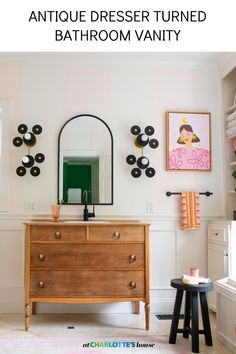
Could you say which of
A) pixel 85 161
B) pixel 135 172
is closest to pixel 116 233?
pixel 135 172

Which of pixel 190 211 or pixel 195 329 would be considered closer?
pixel 195 329

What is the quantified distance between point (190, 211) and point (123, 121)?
1.16m

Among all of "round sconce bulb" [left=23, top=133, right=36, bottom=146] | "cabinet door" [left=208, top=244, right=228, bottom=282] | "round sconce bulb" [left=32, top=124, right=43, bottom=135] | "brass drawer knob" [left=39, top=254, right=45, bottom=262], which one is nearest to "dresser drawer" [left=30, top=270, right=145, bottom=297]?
"brass drawer knob" [left=39, top=254, right=45, bottom=262]

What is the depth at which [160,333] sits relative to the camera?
3080 mm

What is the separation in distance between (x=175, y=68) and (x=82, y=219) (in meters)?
1.88

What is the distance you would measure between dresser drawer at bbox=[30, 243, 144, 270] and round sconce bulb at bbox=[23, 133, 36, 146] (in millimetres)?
1079

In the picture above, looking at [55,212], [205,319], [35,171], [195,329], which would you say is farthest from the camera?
[35,171]

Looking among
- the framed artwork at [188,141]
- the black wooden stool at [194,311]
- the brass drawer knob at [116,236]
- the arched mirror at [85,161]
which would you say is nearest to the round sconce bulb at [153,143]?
the framed artwork at [188,141]

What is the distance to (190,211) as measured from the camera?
3809 millimetres

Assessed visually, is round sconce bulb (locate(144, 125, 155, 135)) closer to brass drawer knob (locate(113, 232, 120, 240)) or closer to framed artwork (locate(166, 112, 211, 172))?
framed artwork (locate(166, 112, 211, 172))

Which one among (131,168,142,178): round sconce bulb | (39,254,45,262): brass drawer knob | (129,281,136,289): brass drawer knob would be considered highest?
(131,168,142,178): round sconce bulb

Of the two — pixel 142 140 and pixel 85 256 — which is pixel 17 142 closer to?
pixel 142 140

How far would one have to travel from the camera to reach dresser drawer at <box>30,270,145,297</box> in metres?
3.19

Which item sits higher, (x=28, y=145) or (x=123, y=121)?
(x=123, y=121)
